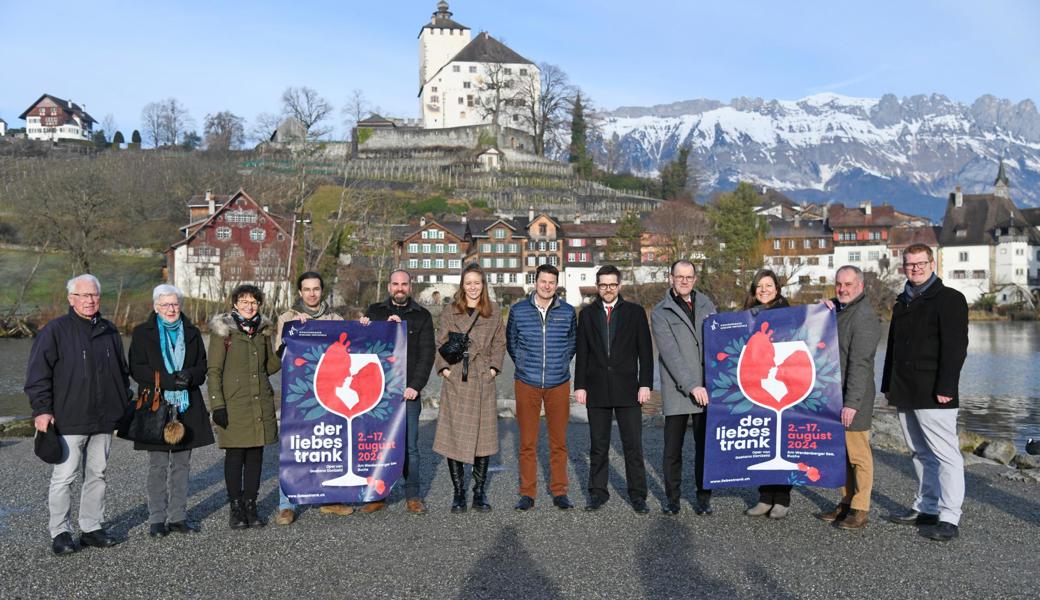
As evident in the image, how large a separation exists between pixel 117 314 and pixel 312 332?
5027cm

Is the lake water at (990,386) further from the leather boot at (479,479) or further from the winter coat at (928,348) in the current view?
the leather boot at (479,479)

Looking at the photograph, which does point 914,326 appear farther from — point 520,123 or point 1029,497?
point 520,123

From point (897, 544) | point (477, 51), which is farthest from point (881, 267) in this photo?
point (897, 544)

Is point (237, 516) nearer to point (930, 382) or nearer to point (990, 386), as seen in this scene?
point (930, 382)

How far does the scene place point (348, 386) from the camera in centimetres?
837

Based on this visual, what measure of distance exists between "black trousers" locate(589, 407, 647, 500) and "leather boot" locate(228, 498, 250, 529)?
340 cm

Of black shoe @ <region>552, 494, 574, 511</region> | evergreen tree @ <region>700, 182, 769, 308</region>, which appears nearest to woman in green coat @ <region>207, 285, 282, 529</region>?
black shoe @ <region>552, 494, 574, 511</region>

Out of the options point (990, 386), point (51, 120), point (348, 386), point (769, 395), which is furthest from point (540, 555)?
point (51, 120)

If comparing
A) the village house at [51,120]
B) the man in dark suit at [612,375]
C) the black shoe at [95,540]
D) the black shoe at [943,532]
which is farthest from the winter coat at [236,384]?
the village house at [51,120]

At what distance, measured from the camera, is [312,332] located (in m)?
8.23

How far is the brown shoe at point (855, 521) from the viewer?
7.68 metres

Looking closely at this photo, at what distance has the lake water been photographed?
802 inches

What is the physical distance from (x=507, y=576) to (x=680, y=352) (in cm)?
302

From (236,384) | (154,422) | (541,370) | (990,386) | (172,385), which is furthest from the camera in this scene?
(990,386)
